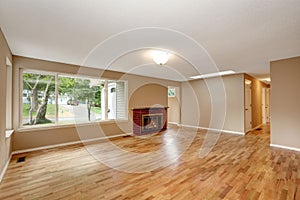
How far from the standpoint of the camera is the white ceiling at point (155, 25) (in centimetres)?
189

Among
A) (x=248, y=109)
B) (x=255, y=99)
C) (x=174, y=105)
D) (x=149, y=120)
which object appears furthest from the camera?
(x=174, y=105)

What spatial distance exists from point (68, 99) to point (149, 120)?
3055mm

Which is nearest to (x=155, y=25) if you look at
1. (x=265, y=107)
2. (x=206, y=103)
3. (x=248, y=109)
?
(x=206, y=103)

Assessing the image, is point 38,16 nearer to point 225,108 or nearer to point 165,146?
point 165,146

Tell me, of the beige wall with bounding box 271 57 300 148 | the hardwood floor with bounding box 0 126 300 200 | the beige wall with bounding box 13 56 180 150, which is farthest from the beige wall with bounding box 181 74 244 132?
the hardwood floor with bounding box 0 126 300 200

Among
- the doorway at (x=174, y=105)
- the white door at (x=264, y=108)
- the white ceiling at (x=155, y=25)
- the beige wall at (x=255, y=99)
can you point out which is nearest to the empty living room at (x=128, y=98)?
the white ceiling at (x=155, y=25)

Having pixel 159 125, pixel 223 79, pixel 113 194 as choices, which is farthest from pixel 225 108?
pixel 113 194

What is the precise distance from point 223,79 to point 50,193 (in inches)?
253

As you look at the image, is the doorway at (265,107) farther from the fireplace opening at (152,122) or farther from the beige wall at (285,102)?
the fireplace opening at (152,122)

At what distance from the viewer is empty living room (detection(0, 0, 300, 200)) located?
2.08 m

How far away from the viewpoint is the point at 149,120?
6.38 metres

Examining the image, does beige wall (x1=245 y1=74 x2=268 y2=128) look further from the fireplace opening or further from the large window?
the large window

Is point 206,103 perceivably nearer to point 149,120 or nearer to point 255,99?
point 255,99

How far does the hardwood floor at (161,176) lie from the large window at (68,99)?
995 mm
